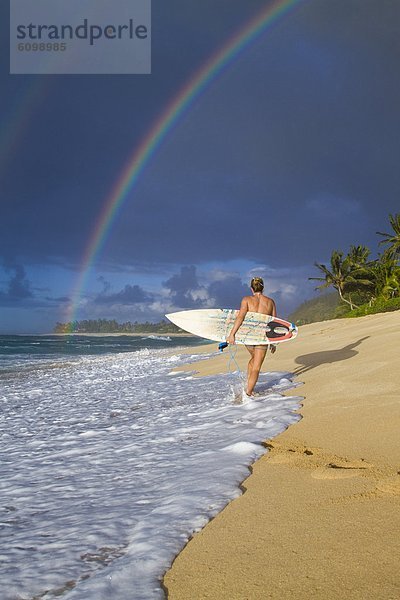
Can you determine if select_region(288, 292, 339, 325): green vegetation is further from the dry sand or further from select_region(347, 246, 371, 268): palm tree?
the dry sand

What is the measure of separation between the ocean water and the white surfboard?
95 centimetres

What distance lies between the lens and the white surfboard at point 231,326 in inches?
305

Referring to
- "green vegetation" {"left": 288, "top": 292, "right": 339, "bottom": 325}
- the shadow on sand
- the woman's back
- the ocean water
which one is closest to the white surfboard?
the woman's back

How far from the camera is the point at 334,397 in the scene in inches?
238

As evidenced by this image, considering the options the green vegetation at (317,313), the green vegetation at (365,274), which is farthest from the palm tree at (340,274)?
the green vegetation at (317,313)

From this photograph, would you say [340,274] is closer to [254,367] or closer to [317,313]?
[254,367]

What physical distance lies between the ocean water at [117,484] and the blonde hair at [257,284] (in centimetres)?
177

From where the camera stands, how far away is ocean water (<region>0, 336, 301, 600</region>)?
7.57 feet

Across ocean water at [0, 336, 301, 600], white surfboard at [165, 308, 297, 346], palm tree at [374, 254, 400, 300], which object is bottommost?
ocean water at [0, 336, 301, 600]

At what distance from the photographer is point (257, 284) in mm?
7402

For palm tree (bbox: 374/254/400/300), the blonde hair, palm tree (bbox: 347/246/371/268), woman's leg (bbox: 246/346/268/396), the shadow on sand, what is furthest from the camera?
palm tree (bbox: 347/246/371/268)

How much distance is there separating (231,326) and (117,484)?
6.37m

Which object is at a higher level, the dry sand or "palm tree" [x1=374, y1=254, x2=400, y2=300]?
"palm tree" [x1=374, y1=254, x2=400, y2=300]

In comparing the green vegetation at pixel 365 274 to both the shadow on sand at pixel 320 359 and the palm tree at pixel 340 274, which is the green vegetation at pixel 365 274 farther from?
the shadow on sand at pixel 320 359
